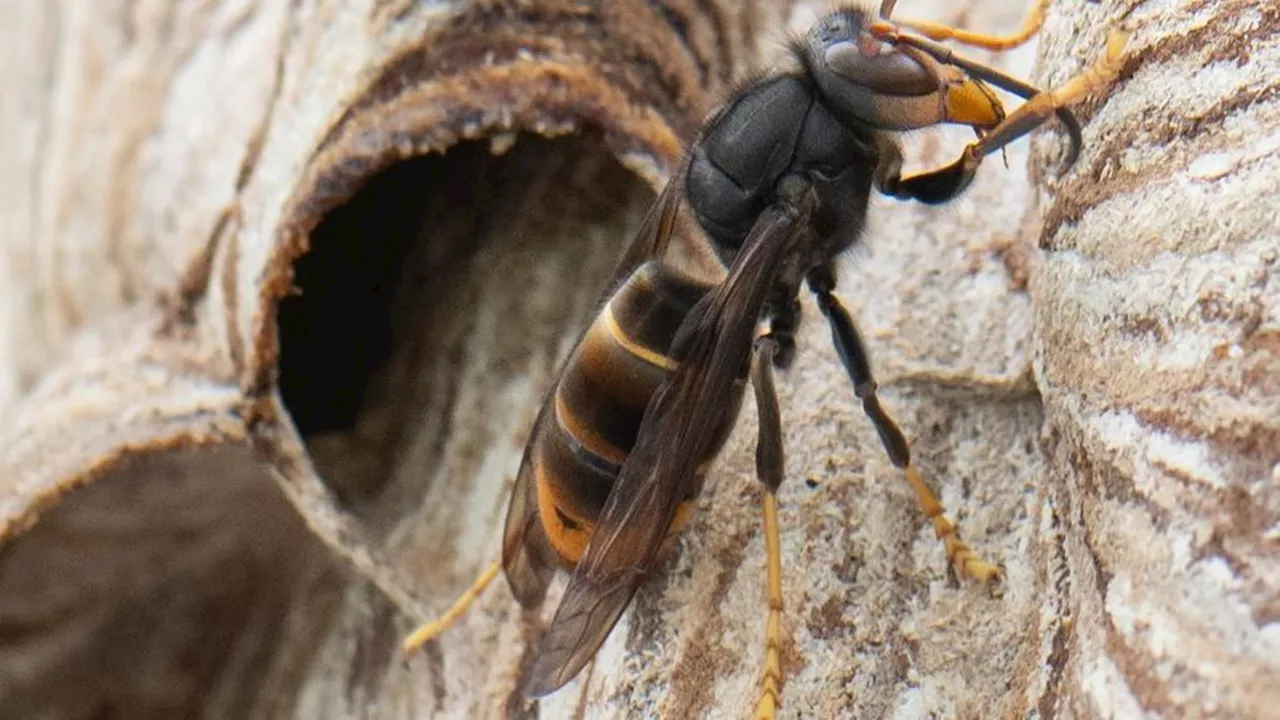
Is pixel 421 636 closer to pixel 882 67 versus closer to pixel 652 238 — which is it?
pixel 652 238

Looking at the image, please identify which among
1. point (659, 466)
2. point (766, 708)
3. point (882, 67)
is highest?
point (882, 67)

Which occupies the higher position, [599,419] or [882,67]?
[882,67]

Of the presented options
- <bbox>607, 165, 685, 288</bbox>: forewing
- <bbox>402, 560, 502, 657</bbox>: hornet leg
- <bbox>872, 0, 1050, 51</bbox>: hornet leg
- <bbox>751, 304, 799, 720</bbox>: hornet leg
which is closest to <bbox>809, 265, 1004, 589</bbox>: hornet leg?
<bbox>751, 304, 799, 720</bbox>: hornet leg

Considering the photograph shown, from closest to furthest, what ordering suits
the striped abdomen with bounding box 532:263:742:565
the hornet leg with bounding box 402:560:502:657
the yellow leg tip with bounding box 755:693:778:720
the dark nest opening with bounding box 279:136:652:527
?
the yellow leg tip with bounding box 755:693:778:720
the striped abdomen with bounding box 532:263:742:565
the hornet leg with bounding box 402:560:502:657
the dark nest opening with bounding box 279:136:652:527

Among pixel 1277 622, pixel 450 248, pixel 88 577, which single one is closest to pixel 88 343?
pixel 88 577

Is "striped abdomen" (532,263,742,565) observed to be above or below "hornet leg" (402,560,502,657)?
above

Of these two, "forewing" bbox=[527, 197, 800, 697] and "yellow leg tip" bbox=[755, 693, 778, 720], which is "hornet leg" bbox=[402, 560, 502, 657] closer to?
"forewing" bbox=[527, 197, 800, 697]

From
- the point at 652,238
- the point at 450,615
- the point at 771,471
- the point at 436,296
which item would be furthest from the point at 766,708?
the point at 436,296
